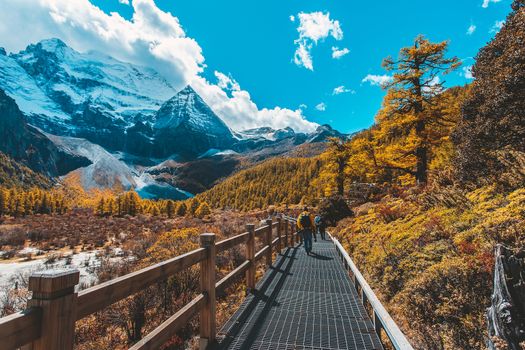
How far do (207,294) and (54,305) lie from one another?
105 inches

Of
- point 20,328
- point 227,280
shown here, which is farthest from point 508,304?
point 20,328

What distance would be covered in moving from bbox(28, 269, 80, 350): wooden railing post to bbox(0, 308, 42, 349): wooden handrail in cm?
4

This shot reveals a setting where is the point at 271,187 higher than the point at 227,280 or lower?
higher

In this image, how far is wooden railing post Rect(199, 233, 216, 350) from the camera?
4.32 m

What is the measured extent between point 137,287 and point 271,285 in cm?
498

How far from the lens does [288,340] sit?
14.6 feet

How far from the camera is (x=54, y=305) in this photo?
189 centimetres

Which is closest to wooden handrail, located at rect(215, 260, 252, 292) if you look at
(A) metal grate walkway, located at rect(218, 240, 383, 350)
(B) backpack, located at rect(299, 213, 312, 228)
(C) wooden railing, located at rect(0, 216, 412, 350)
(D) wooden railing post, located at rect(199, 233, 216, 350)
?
(D) wooden railing post, located at rect(199, 233, 216, 350)

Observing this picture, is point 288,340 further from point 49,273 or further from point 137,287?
point 49,273

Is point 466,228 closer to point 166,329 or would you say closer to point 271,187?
point 166,329

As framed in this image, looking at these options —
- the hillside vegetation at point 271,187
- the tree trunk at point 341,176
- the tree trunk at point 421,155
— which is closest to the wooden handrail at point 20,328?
the tree trunk at point 421,155

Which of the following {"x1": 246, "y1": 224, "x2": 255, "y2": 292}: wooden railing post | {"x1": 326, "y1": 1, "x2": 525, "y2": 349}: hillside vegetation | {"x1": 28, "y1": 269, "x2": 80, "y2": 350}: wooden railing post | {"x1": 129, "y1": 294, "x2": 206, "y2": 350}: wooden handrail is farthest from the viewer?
{"x1": 246, "y1": 224, "x2": 255, "y2": 292}: wooden railing post

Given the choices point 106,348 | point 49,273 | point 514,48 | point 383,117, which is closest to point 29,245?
point 106,348

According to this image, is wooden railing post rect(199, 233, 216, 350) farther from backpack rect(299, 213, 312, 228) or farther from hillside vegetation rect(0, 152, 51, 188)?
hillside vegetation rect(0, 152, 51, 188)
